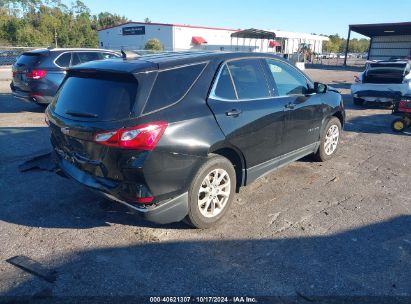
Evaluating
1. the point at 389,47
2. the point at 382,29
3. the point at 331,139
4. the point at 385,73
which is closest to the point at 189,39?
the point at 382,29

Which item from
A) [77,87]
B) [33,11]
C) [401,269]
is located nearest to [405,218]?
[401,269]

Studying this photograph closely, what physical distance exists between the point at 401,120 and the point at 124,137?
725cm

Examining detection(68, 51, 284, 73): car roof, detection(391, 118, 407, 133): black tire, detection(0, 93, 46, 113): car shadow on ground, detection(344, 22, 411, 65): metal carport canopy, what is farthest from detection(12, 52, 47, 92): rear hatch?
detection(344, 22, 411, 65): metal carport canopy

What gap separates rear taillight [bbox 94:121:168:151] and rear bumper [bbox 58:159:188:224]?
0.45 metres

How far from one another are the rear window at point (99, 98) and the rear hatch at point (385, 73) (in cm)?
1061

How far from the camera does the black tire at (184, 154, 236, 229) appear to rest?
3.52 meters

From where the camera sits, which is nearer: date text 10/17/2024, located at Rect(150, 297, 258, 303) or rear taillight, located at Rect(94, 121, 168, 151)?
date text 10/17/2024, located at Rect(150, 297, 258, 303)

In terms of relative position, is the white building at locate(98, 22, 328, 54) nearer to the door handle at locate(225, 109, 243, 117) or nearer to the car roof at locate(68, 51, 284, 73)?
the car roof at locate(68, 51, 284, 73)

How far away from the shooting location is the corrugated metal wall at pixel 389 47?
37094 mm

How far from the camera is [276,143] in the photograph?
14.9 ft

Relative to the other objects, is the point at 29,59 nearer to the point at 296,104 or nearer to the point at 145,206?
the point at 296,104

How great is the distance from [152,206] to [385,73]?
426 inches

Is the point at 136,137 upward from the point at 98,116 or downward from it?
downward

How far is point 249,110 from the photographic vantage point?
4.05 meters
